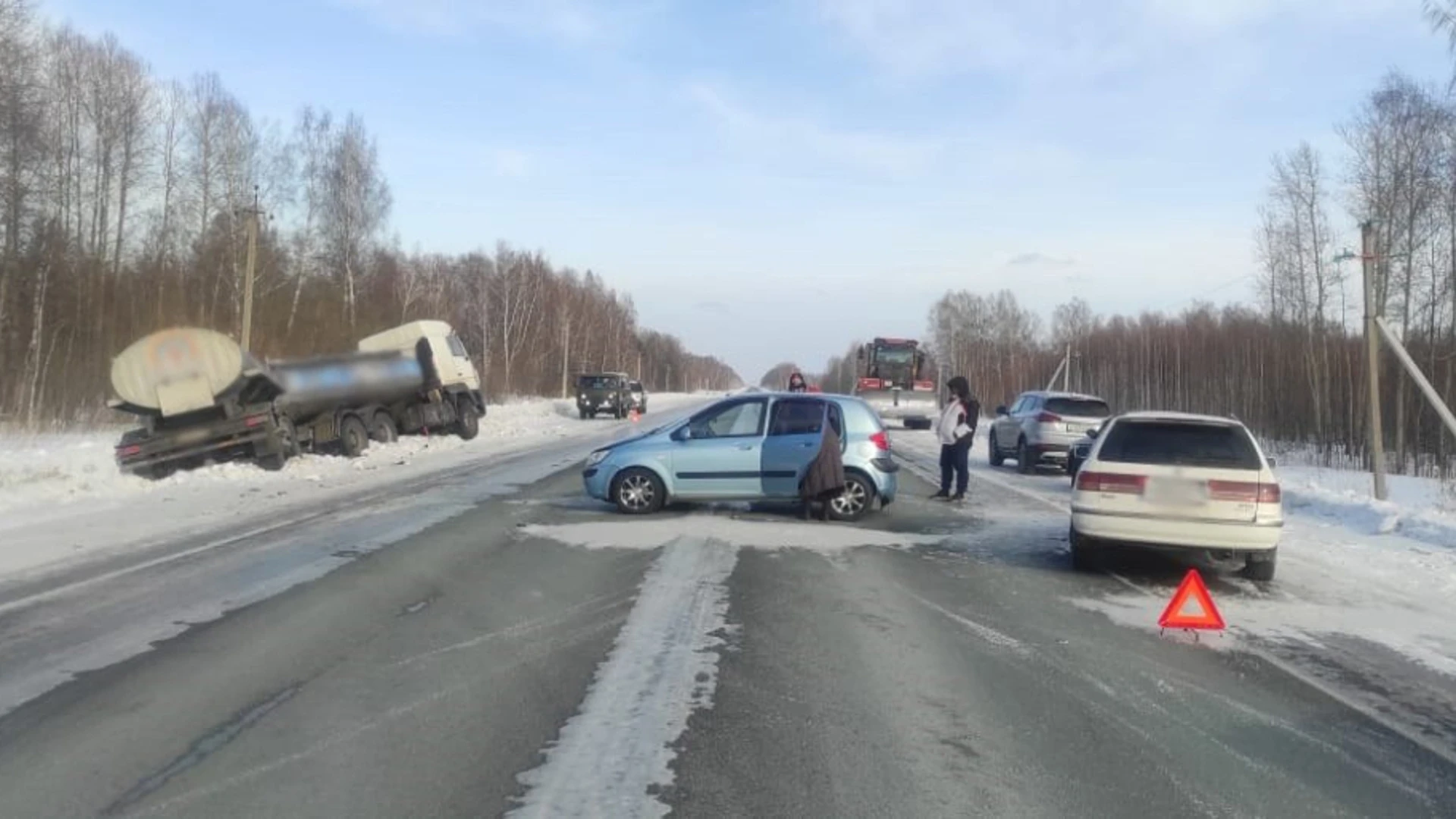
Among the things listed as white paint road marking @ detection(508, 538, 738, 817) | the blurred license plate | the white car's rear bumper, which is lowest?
white paint road marking @ detection(508, 538, 738, 817)

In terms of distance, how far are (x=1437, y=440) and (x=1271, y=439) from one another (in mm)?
7913

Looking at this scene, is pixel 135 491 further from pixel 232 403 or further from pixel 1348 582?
pixel 1348 582

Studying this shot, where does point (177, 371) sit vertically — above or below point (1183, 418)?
above

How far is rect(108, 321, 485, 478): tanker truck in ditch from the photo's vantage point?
20.8m

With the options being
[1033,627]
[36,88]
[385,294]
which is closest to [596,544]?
[1033,627]

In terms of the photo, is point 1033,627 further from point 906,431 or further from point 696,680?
point 906,431

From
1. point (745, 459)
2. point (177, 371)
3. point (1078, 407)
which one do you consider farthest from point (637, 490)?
point (1078, 407)

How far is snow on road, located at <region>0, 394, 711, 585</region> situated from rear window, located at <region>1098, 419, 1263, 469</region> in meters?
10.2

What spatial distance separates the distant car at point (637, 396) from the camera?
59656mm

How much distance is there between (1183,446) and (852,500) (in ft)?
16.0

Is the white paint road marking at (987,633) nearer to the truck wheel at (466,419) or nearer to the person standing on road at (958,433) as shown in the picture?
the person standing on road at (958,433)

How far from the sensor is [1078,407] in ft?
76.8

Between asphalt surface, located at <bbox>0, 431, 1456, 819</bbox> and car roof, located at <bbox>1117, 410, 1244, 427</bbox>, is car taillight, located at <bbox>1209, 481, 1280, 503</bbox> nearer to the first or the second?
car roof, located at <bbox>1117, 410, 1244, 427</bbox>

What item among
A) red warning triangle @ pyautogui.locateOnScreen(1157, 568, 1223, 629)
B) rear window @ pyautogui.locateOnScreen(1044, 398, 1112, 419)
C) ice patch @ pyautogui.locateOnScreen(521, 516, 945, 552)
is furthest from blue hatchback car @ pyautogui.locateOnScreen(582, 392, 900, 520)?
rear window @ pyautogui.locateOnScreen(1044, 398, 1112, 419)
